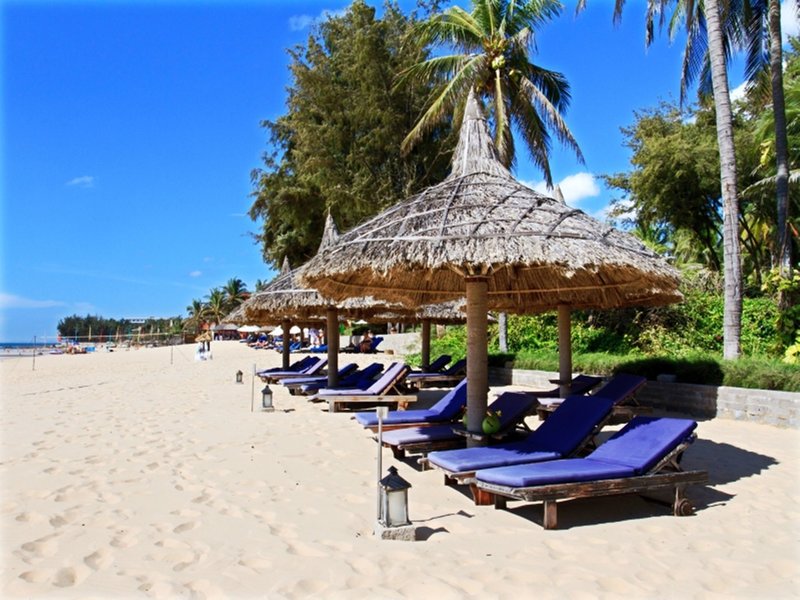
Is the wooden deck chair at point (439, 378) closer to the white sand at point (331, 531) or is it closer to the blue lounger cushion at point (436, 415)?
the blue lounger cushion at point (436, 415)

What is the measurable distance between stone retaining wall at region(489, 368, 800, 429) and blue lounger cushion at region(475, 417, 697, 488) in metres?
4.43

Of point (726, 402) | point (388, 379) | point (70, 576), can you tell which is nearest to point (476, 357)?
point (70, 576)

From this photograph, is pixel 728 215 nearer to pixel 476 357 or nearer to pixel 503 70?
pixel 476 357

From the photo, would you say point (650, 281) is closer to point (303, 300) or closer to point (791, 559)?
point (791, 559)

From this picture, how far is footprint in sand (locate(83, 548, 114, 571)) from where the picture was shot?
3.37 metres

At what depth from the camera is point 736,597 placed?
10.4 ft

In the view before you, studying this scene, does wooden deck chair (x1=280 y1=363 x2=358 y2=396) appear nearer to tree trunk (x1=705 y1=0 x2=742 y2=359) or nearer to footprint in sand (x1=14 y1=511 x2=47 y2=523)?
tree trunk (x1=705 y1=0 x2=742 y2=359)

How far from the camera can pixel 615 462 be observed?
15.3 ft

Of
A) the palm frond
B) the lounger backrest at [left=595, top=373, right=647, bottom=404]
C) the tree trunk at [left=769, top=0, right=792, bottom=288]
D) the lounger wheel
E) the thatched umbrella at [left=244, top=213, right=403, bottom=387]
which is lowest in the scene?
the lounger wheel

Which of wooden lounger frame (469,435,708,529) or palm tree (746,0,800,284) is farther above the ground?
palm tree (746,0,800,284)

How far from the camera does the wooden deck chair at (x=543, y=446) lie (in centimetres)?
483

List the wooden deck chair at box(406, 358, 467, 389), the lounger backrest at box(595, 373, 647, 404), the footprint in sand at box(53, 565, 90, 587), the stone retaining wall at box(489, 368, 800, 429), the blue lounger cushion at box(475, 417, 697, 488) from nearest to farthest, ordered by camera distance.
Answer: the footprint in sand at box(53, 565, 90, 587) → the blue lounger cushion at box(475, 417, 697, 488) → the lounger backrest at box(595, 373, 647, 404) → the stone retaining wall at box(489, 368, 800, 429) → the wooden deck chair at box(406, 358, 467, 389)

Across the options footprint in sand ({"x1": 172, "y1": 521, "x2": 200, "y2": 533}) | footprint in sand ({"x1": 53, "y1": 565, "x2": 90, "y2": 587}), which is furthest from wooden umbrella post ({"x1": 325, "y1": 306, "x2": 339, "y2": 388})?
footprint in sand ({"x1": 53, "y1": 565, "x2": 90, "y2": 587})

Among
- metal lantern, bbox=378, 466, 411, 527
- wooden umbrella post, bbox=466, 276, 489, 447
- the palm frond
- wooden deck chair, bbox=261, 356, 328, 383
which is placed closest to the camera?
metal lantern, bbox=378, 466, 411, 527
